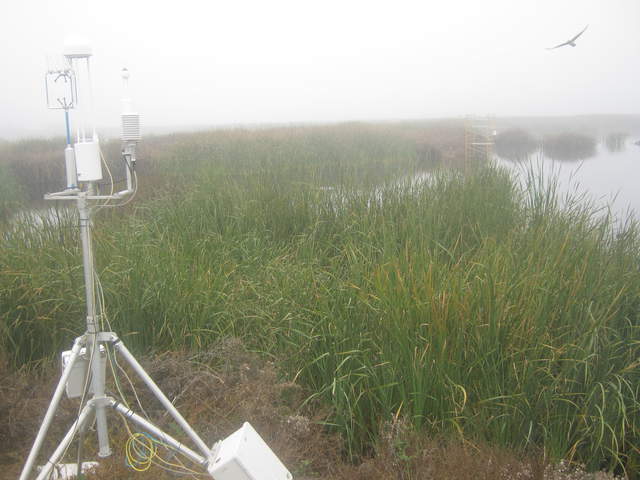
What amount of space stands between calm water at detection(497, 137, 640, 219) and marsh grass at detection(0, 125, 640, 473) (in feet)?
0.71

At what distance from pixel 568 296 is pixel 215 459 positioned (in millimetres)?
1621

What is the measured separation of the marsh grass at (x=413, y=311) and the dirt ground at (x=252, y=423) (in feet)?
0.39

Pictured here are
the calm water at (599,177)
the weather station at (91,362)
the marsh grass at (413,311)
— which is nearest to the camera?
the weather station at (91,362)

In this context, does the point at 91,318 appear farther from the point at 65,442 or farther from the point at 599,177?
the point at 599,177

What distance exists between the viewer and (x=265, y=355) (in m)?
2.64

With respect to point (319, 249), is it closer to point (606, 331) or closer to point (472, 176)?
point (472, 176)

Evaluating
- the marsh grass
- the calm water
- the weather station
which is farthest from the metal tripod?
the calm water

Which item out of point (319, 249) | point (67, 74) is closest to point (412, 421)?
point (67, 74)

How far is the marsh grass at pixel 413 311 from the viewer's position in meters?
2.10

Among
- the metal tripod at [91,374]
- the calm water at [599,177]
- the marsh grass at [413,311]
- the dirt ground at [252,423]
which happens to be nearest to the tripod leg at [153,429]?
the metal tripod at [91,374]

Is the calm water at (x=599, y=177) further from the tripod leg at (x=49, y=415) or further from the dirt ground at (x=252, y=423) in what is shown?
the tripod leg at (x=49, y=415)

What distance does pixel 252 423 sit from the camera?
211cm

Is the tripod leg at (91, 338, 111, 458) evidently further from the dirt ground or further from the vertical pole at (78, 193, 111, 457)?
the dirt ground

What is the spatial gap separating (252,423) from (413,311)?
2.60 feet
